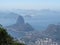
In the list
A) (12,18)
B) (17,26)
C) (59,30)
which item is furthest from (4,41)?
(12,18)

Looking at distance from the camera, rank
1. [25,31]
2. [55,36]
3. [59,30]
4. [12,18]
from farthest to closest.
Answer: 1. [12,18]
2. [25,31]
3. [59,30]
4. [55,36]

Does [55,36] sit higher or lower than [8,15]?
lower

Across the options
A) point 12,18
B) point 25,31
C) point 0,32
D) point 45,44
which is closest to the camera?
point 0,32

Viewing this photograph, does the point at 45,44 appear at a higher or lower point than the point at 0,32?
lower

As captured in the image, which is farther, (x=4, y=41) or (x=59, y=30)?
(x=59, y=30)

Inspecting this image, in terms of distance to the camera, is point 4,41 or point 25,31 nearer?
point 4,41

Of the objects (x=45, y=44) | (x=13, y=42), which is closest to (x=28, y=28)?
(x=45, y=44)

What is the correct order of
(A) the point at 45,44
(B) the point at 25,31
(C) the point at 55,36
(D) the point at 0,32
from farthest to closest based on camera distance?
(B) the point at 25,31, (C) the point at 55,36, (A) the point at 45,44, (D) the point at 0,32

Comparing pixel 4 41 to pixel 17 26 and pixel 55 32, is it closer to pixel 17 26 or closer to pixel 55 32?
pixel 55 32

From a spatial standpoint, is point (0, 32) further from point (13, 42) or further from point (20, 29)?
point (20, 29)
